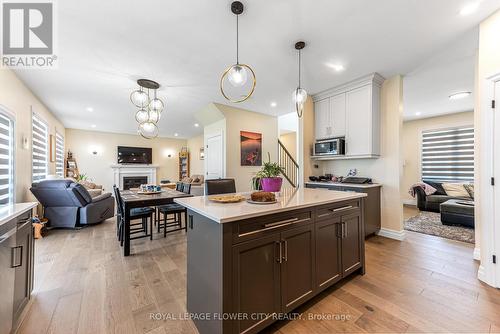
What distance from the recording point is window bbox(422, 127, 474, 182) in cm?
540

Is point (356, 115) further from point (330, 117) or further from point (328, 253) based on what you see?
point (328, 253)

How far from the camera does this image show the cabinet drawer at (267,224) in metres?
1.27

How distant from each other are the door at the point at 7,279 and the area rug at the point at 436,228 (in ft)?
17.4

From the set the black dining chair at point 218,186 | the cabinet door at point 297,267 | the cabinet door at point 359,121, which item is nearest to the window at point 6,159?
the black dining chair at point 218,186

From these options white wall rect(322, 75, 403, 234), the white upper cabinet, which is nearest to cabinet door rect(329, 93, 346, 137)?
the white upper cabinet

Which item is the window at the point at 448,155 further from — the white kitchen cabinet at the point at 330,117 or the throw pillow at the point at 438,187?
the white kitchen cabinet at the point at 330,117

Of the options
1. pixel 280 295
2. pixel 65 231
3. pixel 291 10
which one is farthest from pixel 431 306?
pixel 65 231

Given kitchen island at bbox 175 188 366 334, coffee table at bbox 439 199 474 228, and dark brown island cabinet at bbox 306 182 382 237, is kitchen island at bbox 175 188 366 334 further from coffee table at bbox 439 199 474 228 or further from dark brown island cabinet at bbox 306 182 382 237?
coffee table at bbox 439 199 474 228

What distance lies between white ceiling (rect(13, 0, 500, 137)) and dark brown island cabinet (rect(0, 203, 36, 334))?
75.9 inches

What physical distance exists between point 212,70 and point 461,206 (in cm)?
522

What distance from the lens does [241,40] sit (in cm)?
239

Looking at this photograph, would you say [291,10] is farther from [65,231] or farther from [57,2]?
[65,231]

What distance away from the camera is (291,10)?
193cm

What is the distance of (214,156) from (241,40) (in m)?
3.27
